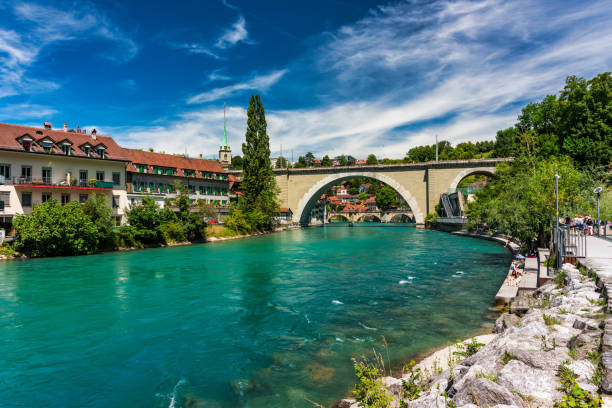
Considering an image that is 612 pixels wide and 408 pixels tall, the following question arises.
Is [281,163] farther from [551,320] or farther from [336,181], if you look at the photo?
[551,320]

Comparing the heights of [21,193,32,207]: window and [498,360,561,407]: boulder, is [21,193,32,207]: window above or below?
above

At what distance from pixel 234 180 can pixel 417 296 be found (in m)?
54.1

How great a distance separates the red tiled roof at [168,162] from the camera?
1961 inches

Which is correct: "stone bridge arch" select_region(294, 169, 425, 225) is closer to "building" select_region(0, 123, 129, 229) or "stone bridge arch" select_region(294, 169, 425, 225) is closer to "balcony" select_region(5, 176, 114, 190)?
"building" select_region(0, 123, 129, 229)

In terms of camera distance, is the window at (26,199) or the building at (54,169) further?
the window at (26,199)

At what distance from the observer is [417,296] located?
15570mm

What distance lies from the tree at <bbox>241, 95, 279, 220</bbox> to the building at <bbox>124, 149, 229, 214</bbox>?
4485mm

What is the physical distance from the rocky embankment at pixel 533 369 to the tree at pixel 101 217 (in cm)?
3010

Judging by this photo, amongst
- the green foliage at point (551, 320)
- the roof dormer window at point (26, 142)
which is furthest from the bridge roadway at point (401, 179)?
the green foliage at point (551, 320)

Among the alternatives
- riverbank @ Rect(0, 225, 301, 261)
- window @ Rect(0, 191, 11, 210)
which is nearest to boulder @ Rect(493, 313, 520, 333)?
riverbank @ Rect(0, 225, 301, 261)

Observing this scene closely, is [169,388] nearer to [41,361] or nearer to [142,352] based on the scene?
[142,352]

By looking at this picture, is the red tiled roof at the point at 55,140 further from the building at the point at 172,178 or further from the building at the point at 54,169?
the building at the point at 172,178

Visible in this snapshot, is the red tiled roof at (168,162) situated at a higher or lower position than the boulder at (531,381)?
higher

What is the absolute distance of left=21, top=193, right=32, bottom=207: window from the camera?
31.6 metres
